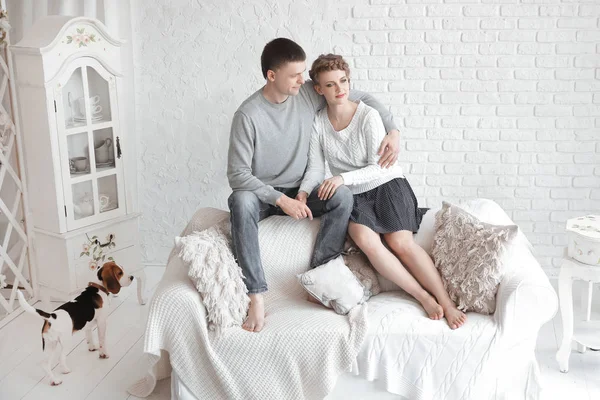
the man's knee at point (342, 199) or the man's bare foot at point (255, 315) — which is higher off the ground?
the man's knee at point (342, 199)

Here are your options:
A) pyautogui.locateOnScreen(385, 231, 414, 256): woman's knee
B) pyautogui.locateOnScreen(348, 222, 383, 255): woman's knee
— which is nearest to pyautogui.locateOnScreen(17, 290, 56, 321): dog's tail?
pyautogui.locateOnScreen(348, 222, 383, 255): woman's knee

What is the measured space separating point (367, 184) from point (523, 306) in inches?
33.4

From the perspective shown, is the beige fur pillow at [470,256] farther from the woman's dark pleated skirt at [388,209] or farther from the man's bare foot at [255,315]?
the man's bare foot at [255,315]

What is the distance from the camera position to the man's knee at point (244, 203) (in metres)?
3.02

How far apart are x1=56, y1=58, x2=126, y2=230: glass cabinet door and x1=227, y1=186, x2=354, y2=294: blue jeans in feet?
3.55

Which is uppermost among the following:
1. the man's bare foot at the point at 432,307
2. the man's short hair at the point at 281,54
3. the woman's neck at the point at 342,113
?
the man's short hair at the point at 281,54

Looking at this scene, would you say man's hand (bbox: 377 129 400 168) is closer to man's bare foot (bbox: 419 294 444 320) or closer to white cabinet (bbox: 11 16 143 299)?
man's bare foot (bbox: 419 294 444 320)

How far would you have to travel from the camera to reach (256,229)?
3.05m

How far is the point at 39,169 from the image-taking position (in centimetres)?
371

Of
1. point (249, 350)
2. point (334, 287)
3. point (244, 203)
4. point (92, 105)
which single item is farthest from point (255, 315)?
point (92, 105)

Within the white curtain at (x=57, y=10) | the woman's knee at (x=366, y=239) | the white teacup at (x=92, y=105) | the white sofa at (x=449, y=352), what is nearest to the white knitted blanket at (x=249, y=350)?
the white sofa at (x=449, y=352)

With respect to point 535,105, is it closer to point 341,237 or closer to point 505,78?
point 505,78

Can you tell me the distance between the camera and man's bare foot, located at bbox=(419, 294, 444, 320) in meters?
2.85

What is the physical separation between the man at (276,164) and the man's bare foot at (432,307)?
1.39 ft
